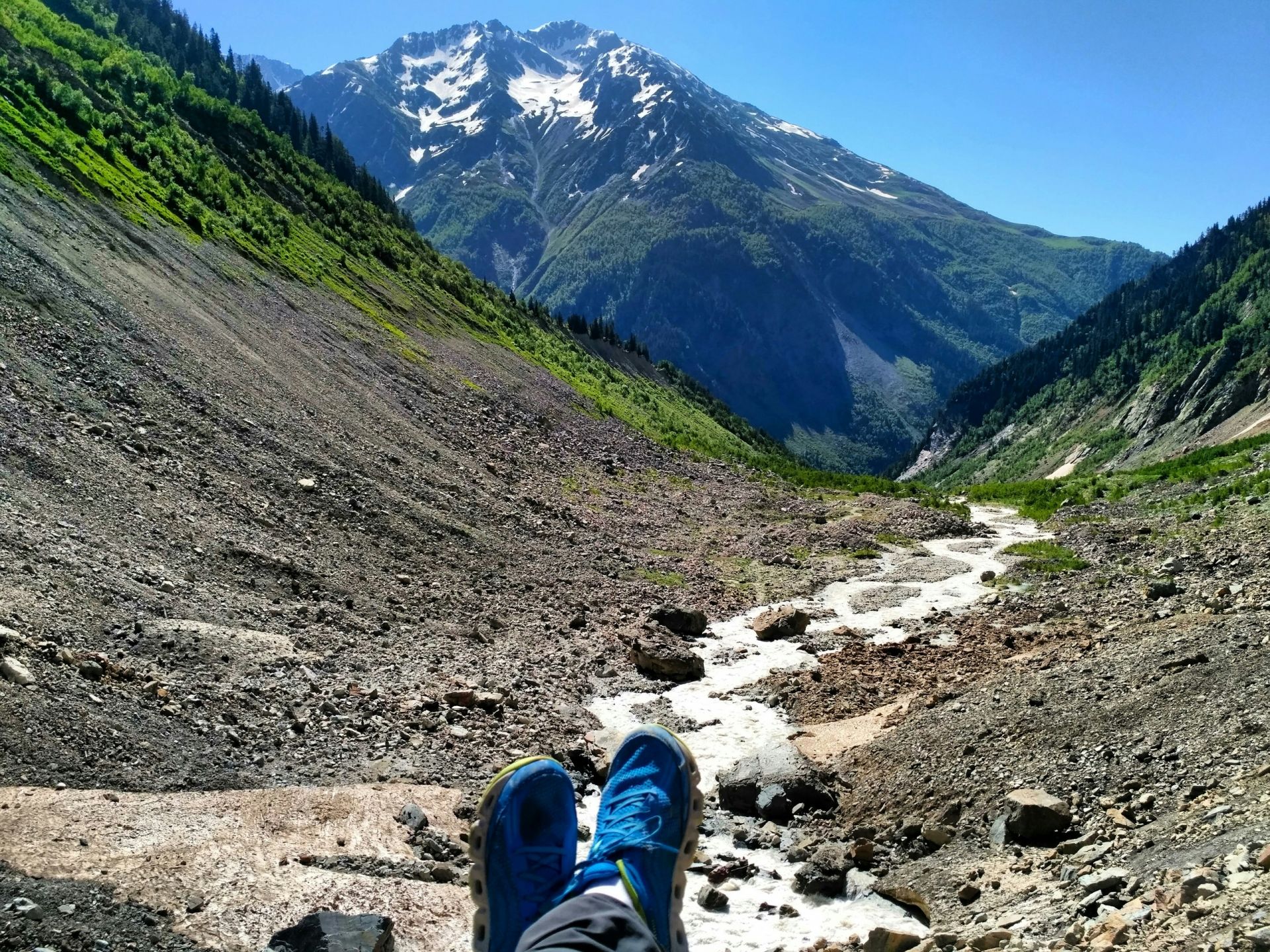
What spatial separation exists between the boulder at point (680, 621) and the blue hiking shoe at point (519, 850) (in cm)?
1522

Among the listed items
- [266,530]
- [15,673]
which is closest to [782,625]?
[266,530]

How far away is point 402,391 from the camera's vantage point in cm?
3869

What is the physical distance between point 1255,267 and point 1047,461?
53.8m

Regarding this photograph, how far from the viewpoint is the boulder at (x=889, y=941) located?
7.03 meters

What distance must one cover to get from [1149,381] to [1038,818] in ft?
475

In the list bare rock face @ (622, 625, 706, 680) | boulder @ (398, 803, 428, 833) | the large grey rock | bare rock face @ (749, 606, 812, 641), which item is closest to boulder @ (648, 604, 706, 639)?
bare rock face @ (749, 606, 812, 641)

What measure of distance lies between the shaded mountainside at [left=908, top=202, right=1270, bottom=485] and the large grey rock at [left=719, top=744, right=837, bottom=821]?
75607 millimetres

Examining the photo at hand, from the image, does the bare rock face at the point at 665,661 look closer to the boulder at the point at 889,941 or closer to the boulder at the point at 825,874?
the boulder at the point at 825,874

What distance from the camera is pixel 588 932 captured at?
15.4ft

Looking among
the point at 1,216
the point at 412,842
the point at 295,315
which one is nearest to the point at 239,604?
the point at 412,842

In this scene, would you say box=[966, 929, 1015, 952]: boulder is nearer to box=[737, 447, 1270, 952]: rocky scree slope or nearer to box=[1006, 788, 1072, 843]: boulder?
box=[737, 447, 1270, 952]: rocky scree slope

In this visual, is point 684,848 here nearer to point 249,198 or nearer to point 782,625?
point 782,625

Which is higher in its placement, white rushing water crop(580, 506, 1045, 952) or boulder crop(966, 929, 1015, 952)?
boulder crop(966, 929, 1015, 952)

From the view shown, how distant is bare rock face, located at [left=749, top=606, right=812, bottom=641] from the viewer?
2183cm
